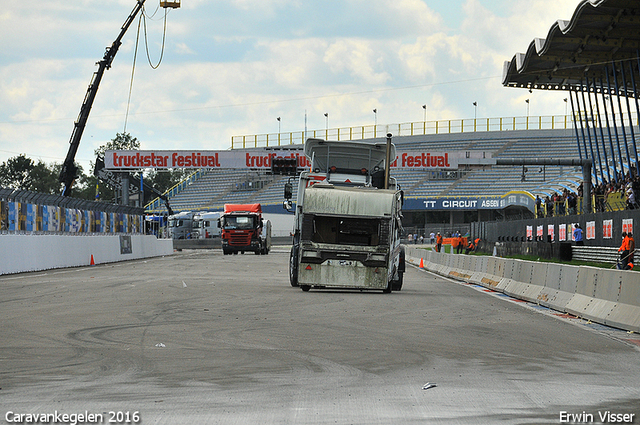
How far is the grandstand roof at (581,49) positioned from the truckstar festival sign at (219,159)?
14.9m

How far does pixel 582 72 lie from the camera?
47594 mm

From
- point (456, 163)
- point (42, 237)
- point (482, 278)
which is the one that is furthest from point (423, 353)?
point (456, 163)

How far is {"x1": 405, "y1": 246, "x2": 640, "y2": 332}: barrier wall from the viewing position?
12.7 meters

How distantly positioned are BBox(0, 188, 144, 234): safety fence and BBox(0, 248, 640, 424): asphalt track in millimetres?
13627

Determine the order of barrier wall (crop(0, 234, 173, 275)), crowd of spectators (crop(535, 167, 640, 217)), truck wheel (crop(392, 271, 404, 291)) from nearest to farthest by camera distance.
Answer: truck wheel (crop(392, 271, 404, 291)) → barrier wall (crop(0, 234, 173, 275)) → crowd of spectators (crop(535, 167, 640, 217))

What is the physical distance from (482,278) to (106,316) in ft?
44.2

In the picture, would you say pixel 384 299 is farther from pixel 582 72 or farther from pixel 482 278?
pixel 582 72

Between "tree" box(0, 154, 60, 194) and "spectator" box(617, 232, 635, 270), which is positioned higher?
"tree" box(0, 154, 60, 194)

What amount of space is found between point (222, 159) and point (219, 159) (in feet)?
0.91

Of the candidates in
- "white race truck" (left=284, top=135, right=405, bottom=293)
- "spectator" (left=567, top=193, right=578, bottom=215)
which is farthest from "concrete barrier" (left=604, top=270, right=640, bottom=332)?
"spectator" (left=567, top=193, right=578, bottom=215)

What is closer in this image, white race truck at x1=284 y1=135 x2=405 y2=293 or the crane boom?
white race truck at x1=284 y1=135 x2=405 y2=293

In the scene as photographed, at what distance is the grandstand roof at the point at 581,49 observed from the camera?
3759 cm

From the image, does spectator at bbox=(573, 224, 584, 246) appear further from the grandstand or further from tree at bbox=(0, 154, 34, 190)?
tree at bbox=(0, 154, 34, 190)

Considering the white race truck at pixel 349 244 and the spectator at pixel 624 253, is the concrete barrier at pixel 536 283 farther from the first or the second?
the spectator at pixel 624 253
